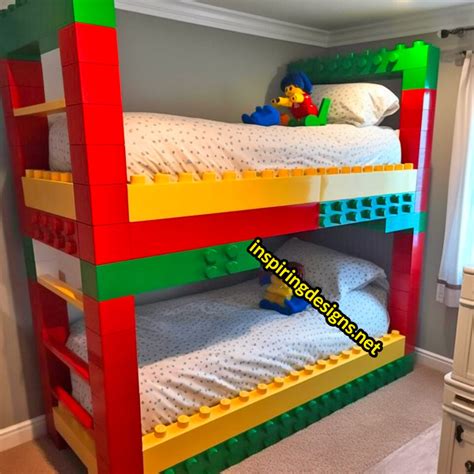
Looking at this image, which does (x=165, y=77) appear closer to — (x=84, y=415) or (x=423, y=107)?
(x=423, y=107)

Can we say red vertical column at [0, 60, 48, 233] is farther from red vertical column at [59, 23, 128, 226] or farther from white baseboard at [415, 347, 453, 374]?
white baseboard at [415, 347, 453, 374]

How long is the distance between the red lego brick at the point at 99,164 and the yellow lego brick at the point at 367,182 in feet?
2.92

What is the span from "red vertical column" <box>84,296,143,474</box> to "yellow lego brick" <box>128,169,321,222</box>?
30 centimetres

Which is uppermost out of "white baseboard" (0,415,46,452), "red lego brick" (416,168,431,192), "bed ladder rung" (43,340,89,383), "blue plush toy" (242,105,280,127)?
"blue plush toy" (242,105,280,127)

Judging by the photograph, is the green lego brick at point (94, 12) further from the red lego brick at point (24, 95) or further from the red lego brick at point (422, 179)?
the red lego brick at point (422, 179)

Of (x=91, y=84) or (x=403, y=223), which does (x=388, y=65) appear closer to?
(x=403, y=223)

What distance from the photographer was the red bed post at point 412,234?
2.29 m

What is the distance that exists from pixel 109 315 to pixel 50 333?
2.10 feet

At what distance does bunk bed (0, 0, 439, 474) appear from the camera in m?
1.29

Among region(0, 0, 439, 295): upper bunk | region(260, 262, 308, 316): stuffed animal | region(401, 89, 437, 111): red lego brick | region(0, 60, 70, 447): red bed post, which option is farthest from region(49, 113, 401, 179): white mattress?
region(260, 262, 308, 316): stuffed animal

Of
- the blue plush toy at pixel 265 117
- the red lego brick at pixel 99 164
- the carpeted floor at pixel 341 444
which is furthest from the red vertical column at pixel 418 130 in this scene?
the red lego brick at pixel 99 164

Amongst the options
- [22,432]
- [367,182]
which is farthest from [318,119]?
[22,432]

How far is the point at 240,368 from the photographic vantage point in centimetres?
187

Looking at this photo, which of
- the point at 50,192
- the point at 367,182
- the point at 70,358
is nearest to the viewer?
the point at 50,192
